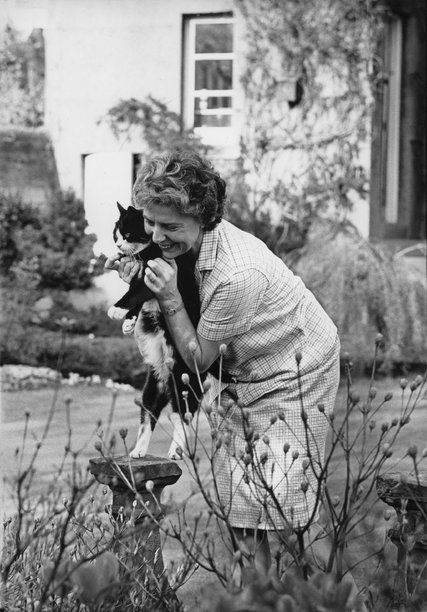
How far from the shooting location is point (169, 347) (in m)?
2.48

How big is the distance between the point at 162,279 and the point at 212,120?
24.5ft

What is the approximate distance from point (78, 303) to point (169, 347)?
6.56 m

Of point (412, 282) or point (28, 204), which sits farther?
point (28, 204)

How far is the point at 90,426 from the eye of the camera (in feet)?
20.2

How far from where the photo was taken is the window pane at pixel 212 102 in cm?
938

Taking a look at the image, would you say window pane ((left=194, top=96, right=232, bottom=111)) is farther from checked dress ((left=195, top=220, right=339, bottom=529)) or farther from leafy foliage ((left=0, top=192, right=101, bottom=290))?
checked dress ((left=195, top=220, right=339, bottom=529))

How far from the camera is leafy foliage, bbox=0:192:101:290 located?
8922 millimetres

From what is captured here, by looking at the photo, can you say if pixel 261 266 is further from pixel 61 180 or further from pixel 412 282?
pixel 61 180

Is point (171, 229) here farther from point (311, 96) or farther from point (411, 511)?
point (311, 96)

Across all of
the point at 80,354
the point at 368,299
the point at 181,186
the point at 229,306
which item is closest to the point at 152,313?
the point at 229,306

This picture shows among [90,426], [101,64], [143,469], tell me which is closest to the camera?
[143,469]

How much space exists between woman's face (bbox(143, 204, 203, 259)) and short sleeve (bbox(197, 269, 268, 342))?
0.12m

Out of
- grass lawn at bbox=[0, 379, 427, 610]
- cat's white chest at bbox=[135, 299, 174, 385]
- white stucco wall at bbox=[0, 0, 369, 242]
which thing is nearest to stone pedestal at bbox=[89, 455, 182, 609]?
cat's white chest at bbox=[135, 299, 174, 385]

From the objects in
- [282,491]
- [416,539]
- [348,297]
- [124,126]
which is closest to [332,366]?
[282,491]
